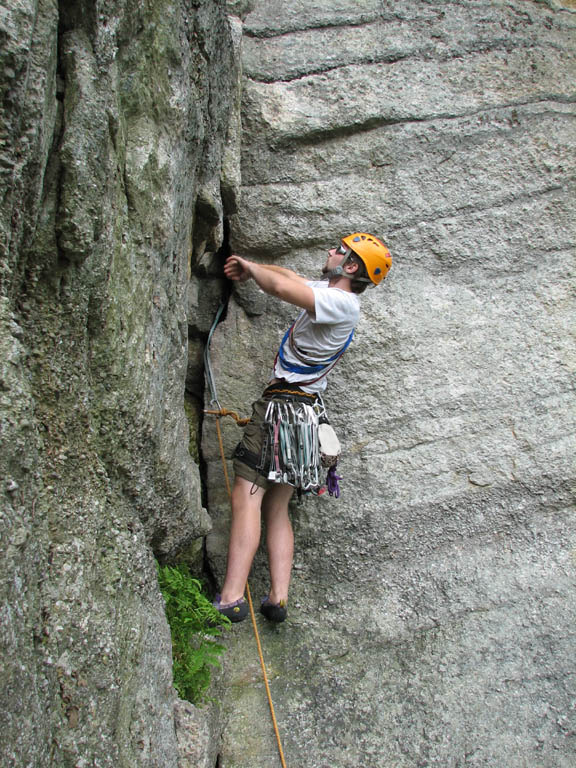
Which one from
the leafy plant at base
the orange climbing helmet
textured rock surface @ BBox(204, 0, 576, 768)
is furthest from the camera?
the orange climbing helmet

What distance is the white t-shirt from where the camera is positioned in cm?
365

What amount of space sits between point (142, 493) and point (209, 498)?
4.65 feet

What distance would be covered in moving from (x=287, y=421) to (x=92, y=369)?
5.08ft

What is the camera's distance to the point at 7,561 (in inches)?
65.2

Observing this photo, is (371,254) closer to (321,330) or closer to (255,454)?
(321,330)

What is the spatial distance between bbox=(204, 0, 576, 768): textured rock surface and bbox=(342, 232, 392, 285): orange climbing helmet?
1.96ft

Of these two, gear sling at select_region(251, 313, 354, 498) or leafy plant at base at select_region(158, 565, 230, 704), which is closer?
leafy plant at base at select_region(158, 565, 230, 704)

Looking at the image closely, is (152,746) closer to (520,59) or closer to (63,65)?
(63,65)

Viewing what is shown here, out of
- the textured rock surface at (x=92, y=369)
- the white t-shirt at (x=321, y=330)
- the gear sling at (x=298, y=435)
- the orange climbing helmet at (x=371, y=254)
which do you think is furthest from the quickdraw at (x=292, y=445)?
the orange climbing helmet at (x=371, y=254)

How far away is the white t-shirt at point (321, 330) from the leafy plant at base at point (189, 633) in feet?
4.47

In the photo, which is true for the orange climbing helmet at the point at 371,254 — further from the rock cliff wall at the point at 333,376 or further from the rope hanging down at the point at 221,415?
the rope hanging down at the point at 221,415

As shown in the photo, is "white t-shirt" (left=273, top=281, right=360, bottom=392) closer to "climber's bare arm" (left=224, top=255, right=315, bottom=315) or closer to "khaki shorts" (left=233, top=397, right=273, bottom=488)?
"climber's bare arm" (left=224, top=255, right=315, bottom=315)

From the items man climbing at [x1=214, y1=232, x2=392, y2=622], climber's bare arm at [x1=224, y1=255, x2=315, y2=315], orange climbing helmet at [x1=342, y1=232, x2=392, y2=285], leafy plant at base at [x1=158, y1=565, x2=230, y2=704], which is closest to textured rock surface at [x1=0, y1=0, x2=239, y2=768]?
leafy plant at base at [x1=158, y1=565, x2=230, y2=704]

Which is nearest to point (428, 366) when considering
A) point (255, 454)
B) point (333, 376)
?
point (333, 376)
